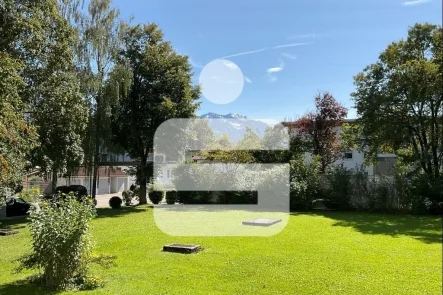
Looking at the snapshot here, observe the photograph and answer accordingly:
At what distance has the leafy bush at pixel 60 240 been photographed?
5152 millimetres

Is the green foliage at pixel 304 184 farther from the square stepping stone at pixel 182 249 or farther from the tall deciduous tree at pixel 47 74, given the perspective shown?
the tall deciduous tree at pixel 47 74

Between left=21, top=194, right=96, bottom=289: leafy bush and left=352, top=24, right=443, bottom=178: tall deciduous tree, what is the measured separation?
50.0 feet

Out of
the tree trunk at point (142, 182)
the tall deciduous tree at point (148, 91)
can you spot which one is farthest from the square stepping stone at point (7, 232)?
the tree trunk at point (142, 182)

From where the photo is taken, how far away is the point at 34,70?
1272cm

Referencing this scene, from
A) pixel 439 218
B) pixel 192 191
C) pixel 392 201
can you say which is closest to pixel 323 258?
pixel 439 218

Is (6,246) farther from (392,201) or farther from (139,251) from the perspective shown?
(392,201)

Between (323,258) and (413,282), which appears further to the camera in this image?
(323,258)

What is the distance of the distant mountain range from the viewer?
24.3 meters

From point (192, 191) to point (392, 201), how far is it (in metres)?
10.5

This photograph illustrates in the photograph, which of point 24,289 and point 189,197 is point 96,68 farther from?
point 24,289

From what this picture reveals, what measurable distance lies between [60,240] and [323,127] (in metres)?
20.0

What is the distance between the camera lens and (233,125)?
2964 cm

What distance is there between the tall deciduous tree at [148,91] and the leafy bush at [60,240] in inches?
510

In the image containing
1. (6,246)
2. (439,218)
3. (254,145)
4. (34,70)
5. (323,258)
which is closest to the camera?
(323,258)
